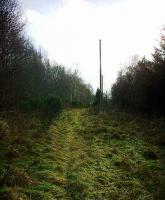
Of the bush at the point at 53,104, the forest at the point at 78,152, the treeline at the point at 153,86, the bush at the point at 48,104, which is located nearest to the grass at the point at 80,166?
the forest at the point at 78,152

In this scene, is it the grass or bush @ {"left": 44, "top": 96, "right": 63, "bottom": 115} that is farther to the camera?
bush @ {"left": 44, "top": 96, "right": 63, "bottom": 115}

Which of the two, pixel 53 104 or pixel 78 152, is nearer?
pixel 78 152

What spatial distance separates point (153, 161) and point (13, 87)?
13.3m

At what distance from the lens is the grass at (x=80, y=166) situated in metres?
10.7

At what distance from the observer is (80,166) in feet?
45.3

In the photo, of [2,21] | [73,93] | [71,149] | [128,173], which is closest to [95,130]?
[71,149]

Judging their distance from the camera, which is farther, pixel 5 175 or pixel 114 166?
pixel 114 166

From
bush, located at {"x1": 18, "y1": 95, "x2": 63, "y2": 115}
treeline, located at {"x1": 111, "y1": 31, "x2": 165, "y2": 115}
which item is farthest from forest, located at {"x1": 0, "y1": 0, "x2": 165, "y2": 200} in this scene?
bush, located at {"x1": 18, "y1": 95, "x2": 63, "y2": 115}

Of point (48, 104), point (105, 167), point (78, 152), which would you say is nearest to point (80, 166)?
point (105, 167)

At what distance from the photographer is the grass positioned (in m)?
10.7

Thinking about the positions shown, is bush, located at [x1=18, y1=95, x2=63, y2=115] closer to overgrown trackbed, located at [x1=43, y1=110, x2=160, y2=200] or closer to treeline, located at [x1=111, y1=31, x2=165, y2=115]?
treeline, located at [x1=111, y1=31, x2=165, y2=115]

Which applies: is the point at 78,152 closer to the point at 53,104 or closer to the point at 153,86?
the point at 153,86

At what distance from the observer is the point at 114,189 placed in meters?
11.3

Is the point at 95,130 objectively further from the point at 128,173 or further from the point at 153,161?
the point at 128,173
